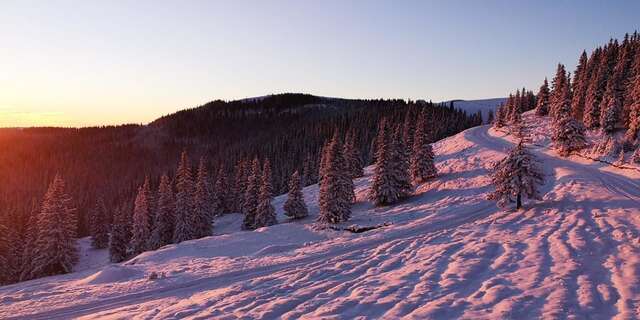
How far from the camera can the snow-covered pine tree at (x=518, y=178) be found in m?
26.6

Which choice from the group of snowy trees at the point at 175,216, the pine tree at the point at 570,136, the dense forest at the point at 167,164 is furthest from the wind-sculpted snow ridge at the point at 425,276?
the dense forest at the point at 167,164

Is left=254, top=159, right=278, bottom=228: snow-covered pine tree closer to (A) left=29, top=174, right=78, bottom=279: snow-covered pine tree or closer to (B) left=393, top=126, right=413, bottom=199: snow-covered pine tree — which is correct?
(B) left=393, top=126, right=413, bottom=199: snow-covered pine tree

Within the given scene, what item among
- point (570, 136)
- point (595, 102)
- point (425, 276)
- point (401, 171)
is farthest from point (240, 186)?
point (425, 276)

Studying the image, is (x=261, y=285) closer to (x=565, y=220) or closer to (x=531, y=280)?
(x=531, y=280)

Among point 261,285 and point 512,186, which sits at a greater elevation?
point 512,186

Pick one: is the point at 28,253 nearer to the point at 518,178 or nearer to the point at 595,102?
the point at 518,178

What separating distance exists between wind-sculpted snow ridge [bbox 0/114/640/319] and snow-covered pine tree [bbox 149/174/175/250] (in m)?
25.6

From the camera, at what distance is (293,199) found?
50.4 m

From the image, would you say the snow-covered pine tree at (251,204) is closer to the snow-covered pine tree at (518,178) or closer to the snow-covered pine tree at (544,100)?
the snow-covered pine tree at (518,178)

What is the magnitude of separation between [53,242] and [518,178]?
44.8m

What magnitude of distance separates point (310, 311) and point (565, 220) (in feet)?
56.6

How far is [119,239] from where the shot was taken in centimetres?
6250

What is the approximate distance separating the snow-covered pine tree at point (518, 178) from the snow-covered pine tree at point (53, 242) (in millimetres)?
42963

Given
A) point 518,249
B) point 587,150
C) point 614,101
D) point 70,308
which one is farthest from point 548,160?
point 70,308
